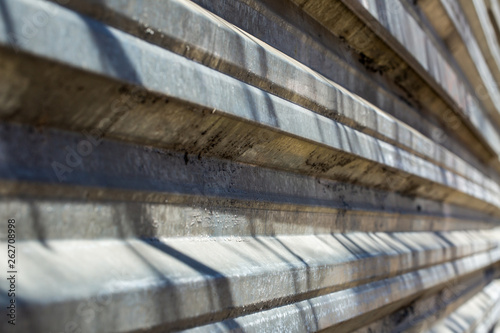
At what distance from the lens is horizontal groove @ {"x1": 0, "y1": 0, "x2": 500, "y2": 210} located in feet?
4.15

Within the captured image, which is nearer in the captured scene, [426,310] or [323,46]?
[323,46]

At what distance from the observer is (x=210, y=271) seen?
171 cm

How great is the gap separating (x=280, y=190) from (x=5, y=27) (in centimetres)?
163

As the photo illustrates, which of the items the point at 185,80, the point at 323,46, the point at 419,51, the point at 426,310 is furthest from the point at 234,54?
the point at 426,310

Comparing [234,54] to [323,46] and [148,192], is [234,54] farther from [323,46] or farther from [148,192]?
[323,46]

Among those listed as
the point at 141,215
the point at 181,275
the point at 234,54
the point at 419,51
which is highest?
the point at 419,51

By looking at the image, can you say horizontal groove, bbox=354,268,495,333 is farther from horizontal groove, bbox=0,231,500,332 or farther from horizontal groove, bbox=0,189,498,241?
horizontal groove, bbox=0,189,498,241

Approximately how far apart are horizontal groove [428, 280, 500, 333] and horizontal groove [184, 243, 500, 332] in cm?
97

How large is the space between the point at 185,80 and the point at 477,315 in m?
6.49

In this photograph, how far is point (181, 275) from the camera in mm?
1588

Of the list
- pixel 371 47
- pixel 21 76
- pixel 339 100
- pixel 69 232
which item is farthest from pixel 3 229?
pixel 371 47

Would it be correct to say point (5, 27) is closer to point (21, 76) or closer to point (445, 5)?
point (21, 76)

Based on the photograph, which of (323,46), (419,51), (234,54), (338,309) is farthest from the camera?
(419,51)

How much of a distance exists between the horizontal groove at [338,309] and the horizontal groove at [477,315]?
0.97 metres
